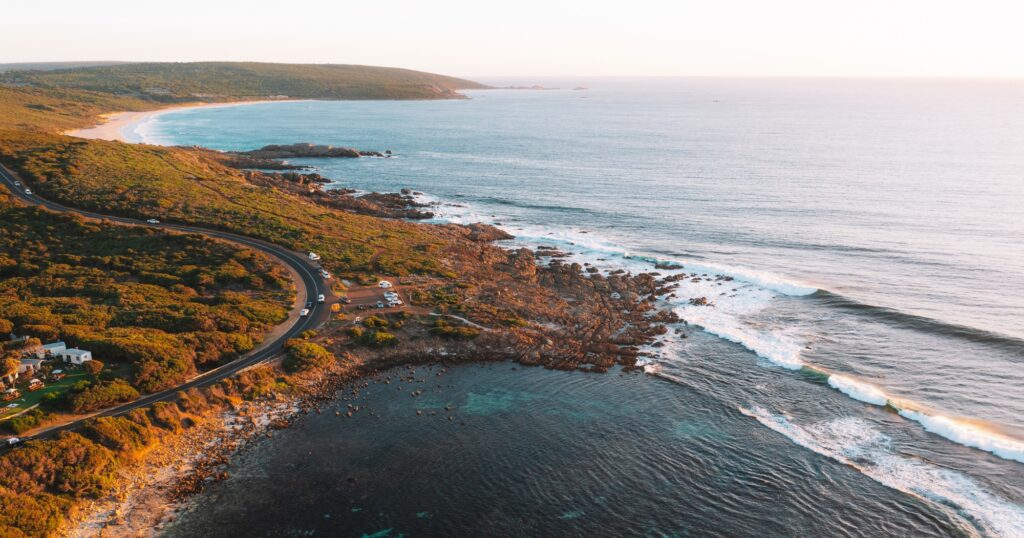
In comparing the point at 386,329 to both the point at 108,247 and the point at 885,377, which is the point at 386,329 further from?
the point at 885,377

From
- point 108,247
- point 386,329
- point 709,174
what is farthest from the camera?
point 709,174

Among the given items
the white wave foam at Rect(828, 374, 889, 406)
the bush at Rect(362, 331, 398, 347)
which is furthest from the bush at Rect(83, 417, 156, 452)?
the white wave foam at Rect(828, 374, 889, 406)

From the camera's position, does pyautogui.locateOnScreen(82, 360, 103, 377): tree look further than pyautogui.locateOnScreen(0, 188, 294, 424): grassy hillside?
No

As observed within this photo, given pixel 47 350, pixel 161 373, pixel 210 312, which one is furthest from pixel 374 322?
pixel 47 350

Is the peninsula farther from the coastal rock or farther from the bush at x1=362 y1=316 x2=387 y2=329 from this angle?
the coastal rock

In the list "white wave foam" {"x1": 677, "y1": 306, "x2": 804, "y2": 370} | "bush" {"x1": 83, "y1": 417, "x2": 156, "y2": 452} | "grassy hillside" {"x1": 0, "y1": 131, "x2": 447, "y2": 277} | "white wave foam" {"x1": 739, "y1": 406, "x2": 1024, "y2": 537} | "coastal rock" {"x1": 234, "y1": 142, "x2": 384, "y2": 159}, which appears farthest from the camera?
"coastal rock" {"x1": 234, "y1": 142, "x2": 384, "y2": 159}

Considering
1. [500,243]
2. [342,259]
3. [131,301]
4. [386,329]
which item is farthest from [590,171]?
[131,301]
